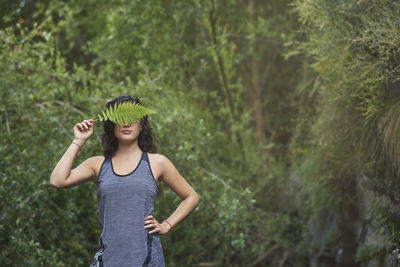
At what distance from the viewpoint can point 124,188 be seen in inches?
101

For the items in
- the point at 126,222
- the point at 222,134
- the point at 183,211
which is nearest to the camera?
the point at 126,222

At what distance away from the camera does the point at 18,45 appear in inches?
197

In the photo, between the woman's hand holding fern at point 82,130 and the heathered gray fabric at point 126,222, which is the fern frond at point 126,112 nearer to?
the woman's hand holding fern at point 82,130

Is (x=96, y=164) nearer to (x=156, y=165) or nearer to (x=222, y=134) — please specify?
(x=156, y=165)

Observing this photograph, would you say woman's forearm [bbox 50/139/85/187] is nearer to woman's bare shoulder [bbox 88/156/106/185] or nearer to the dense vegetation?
woman's bare shoulder [bbox 88/156/106/185]

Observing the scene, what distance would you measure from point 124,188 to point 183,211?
43cm

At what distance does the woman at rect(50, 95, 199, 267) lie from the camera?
8.24 ft

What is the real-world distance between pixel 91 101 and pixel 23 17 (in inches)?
43.4

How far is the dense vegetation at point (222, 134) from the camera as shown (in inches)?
149

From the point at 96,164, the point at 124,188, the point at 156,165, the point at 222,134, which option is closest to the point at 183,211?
the point at 156,165

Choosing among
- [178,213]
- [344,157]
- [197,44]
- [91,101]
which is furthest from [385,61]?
[197,44]

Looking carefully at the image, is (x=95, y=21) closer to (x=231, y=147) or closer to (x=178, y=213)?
(x=231, y=147)

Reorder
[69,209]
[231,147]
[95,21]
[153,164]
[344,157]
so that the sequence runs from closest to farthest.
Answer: [153,164], [344,157], [69,209], [231,147], [95,21]

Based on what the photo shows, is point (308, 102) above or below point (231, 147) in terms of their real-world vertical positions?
above
